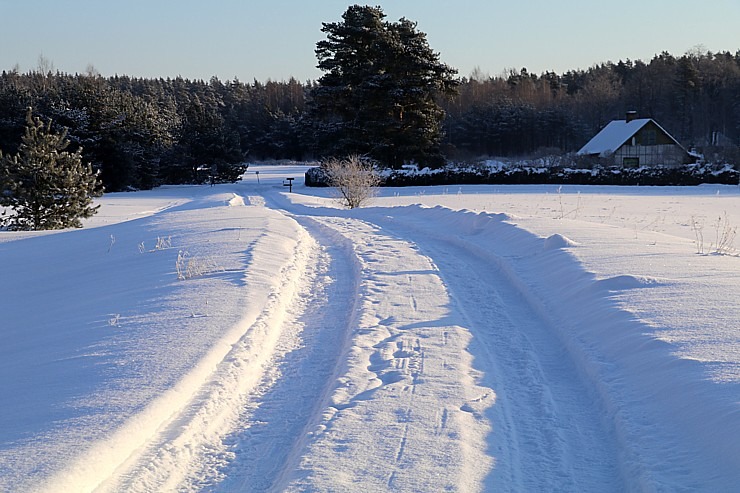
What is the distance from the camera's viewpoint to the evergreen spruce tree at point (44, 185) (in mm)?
23078

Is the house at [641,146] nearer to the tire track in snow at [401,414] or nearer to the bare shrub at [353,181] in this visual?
the bare shrub at [353,181]

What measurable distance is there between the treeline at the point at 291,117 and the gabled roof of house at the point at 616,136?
5.43 meters

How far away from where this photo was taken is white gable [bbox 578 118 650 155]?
172ft

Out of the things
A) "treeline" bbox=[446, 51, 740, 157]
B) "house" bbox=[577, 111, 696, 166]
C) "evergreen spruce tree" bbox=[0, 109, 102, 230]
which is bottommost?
"evergreen spruce tree" bbox=[0, 109, 102, 230]

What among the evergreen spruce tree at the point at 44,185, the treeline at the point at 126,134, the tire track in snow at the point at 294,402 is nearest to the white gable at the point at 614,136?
the treeline at the point at 126,134

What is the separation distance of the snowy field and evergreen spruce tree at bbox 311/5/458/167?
1426 inches

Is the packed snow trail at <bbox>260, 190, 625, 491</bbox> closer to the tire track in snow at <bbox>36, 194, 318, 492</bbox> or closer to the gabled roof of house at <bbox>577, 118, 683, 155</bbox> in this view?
the tire track in snow at <bbox>36, 194, 318, 492</bbox>

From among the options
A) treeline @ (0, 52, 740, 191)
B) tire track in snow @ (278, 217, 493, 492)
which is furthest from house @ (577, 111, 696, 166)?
tire track in snow @ (278, 217, 493, 492)

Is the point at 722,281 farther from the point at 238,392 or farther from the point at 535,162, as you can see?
the point at 535,162

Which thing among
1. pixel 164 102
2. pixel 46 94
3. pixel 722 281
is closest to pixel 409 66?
pixel 46 94

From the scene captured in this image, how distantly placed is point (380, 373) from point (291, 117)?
91068mm

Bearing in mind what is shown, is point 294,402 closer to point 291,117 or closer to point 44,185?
point 44,185

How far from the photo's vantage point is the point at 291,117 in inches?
3711

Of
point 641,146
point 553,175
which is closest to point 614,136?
point 641,146
